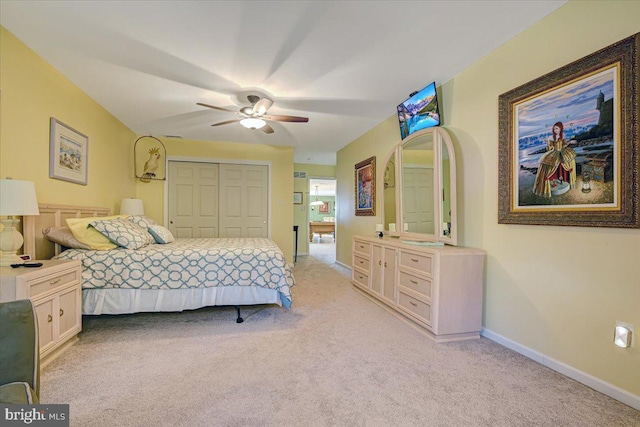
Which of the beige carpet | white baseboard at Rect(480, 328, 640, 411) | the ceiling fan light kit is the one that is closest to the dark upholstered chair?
the beige carpet

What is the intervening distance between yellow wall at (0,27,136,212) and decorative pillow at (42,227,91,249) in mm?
293

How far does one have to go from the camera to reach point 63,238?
2525 millimetres

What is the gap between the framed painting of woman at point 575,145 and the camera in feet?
4.92

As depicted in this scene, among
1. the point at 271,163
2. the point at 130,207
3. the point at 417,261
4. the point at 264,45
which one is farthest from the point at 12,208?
the point at 271,163

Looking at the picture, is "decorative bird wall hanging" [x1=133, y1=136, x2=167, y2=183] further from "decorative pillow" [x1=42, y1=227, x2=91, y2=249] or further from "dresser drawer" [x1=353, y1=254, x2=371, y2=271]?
"dresser drawer" [x1=353, y1=254, x2=371, y2=271]

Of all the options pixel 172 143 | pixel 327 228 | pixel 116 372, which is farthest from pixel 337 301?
pixel 327 228

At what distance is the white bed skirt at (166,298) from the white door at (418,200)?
1.69 m

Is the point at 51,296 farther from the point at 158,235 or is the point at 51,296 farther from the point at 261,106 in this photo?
the point at 261,106

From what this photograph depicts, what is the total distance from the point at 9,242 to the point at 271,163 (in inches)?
153

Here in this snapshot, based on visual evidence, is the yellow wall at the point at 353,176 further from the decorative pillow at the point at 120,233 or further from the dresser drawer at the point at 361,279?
the decorative pillow at the point at 120,233

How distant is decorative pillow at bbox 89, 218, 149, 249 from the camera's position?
263cm

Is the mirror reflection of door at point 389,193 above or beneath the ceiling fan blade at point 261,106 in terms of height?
beneath

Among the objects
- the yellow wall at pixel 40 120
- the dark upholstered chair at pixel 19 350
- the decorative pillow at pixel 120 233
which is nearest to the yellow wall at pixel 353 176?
the decorative pillow at pixel 120 233

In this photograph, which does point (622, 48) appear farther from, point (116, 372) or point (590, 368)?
point (116, 372)
